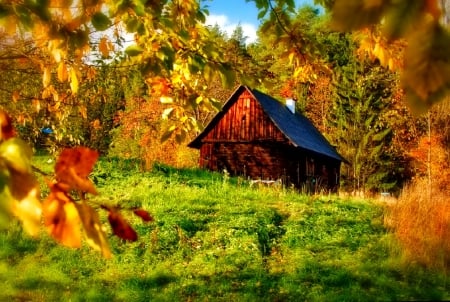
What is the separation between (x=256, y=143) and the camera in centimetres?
2592

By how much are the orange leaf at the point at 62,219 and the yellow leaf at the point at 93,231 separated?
15mm

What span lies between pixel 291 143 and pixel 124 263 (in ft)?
57.5

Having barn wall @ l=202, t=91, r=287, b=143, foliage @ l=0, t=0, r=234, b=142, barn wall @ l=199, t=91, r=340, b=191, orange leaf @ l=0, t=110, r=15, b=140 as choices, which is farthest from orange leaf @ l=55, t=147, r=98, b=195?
barn wall @ l=202, t=91, r=287, b=143

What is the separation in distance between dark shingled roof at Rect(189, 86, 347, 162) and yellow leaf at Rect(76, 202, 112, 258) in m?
22.5

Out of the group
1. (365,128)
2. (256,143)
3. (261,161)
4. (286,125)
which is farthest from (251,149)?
(365,128)

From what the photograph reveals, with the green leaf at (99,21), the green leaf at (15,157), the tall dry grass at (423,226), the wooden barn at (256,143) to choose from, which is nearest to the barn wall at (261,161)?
the wooden barn at (256,143)

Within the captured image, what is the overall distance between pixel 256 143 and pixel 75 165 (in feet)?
Result: 82.1

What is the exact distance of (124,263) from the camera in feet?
24.8

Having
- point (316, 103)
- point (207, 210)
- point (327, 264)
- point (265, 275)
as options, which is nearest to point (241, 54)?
point (265, 275)

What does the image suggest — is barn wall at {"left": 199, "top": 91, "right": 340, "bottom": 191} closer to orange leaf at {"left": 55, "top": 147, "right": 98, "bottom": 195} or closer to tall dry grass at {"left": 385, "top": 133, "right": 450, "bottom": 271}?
tall dry grass at {"left": 385, "top": 133, "right": 450, "bottom": 271}

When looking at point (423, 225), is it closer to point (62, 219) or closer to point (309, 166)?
point (62, 219)

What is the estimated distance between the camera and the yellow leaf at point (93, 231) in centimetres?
94

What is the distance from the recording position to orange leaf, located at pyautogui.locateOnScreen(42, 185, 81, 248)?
0.96 metres

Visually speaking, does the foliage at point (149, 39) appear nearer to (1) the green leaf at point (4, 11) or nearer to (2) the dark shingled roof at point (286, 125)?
(1) the green leaf at point (4, 11)
